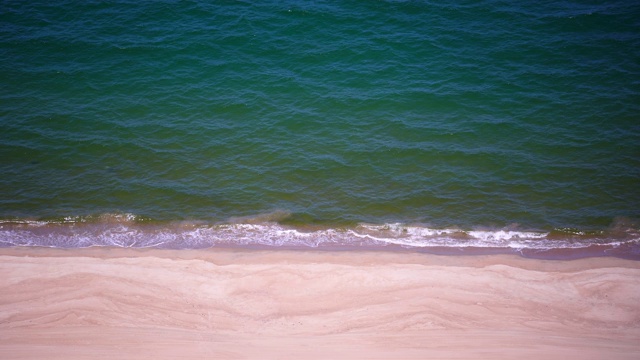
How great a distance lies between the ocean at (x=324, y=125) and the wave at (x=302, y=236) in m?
0.07

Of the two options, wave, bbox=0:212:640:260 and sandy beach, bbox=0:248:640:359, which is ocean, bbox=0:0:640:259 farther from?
sandy beach, bbox=0:248:640:359

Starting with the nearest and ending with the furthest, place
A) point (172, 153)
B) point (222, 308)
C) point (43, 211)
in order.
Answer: point (222, 308), point (43, 211), point (172, 153)

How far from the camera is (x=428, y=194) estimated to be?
20.2 m

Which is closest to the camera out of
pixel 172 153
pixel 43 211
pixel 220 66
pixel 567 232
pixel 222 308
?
pixel 222 308

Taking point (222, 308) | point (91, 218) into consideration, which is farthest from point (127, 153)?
point (222, 308)

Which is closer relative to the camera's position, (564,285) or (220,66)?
(564,285)

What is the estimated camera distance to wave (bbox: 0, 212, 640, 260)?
18.0 meters

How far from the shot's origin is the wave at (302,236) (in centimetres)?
1805

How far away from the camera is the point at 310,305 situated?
15.2 m

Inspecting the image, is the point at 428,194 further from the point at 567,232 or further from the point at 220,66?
the point at 220,66

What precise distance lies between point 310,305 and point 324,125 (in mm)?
10031

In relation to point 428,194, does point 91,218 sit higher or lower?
lower

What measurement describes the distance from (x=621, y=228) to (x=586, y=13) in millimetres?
13619

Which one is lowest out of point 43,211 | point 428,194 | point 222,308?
point 222,308
